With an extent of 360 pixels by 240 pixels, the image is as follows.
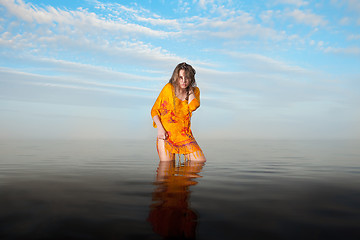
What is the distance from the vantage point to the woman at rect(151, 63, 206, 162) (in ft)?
16.4

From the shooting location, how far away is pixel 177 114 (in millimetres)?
5094

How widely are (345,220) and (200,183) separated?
1.46 meters

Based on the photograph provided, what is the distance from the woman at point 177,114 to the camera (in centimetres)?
500

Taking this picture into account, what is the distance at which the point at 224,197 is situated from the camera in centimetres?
223

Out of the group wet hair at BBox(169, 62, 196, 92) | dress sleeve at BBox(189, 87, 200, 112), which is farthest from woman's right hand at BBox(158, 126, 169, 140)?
wet hair at BBox(169, 62, 196, 92)

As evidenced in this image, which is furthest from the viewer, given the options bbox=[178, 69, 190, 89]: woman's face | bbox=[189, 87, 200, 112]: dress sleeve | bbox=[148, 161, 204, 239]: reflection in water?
bbox=[189, 87, 200, 112]: dress sleeve

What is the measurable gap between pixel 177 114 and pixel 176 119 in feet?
0.31

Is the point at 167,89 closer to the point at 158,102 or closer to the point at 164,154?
the point at 158,102

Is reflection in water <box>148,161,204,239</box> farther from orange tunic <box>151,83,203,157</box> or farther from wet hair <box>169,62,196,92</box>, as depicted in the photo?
wet hair <box>169,62,196,92</box>

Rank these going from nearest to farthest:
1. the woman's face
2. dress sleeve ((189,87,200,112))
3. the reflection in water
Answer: the reflection in water → the woman's face → dress sleeve ((189,87,200,112))

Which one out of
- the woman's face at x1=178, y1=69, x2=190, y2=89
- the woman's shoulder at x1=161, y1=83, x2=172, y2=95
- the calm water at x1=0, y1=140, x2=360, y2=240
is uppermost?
the woman's face at x1=178, y1=69, x2=190, y2=89

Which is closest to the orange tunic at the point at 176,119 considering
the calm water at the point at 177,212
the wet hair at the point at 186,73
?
the wet hair at the point at 186,73

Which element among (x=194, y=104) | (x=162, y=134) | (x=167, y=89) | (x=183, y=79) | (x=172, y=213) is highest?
(x=183, y=79)

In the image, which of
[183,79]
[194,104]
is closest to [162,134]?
[194,104]
